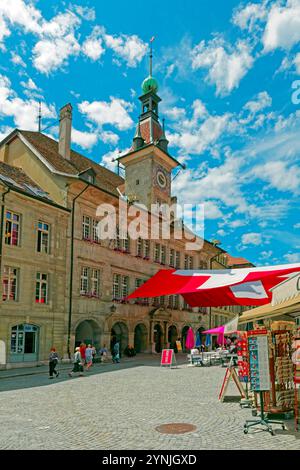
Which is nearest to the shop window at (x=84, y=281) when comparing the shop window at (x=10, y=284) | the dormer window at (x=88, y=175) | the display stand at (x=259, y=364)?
the shop window at (x=10, y=284)

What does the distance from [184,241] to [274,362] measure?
3397 centimetres

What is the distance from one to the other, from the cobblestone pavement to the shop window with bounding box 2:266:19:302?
274 inches

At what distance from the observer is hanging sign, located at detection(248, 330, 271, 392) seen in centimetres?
848

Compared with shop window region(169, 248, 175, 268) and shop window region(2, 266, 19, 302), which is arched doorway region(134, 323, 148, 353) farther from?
shop window region(2, 266, 19, 302)

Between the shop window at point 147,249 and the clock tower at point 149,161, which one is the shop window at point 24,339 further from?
the clock tower at point 149,161

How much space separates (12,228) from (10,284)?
3007mm

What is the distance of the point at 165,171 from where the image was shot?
42812 millimetres

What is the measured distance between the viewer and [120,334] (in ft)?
108

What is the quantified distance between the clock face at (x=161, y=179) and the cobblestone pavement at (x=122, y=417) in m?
26.7

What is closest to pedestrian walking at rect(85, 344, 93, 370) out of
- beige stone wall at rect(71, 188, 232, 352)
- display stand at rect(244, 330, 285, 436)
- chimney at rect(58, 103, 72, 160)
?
beige stone wall at rect(71, 188, 232, 352)

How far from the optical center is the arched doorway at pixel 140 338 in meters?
35.1

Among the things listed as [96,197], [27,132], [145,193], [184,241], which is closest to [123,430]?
[96,197]

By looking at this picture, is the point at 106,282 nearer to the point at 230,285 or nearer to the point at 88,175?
the point at 88,175

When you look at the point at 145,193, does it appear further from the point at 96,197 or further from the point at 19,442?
the point at 19,442
